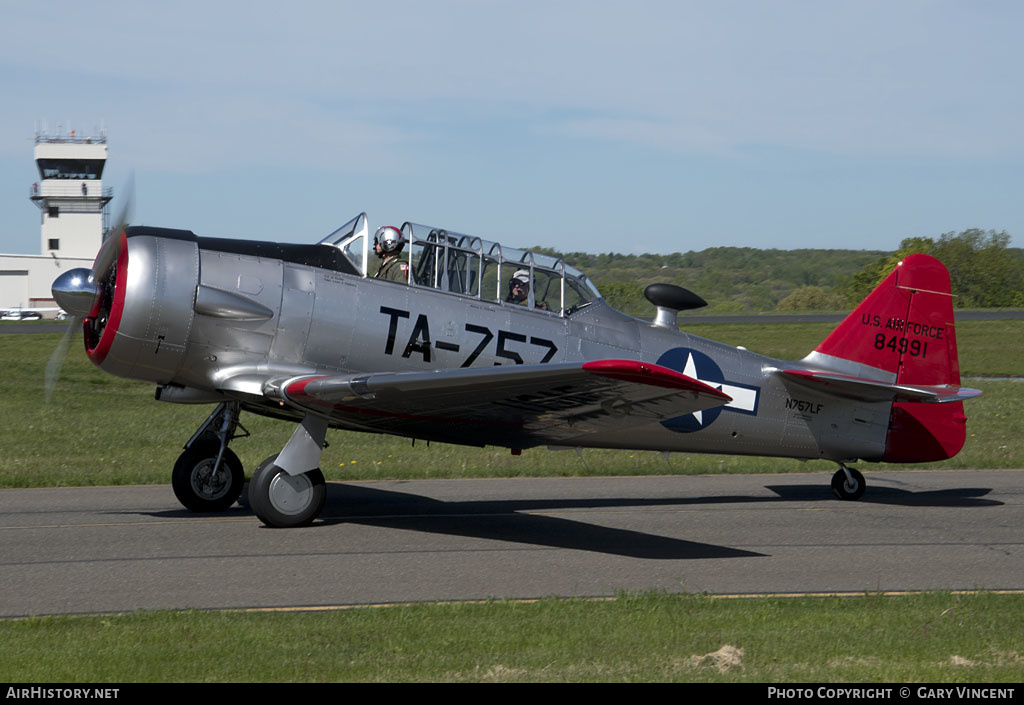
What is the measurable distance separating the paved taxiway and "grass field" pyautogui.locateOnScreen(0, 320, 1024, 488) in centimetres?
106

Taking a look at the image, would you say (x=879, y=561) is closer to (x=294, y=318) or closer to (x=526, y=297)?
(x=526, y=297)

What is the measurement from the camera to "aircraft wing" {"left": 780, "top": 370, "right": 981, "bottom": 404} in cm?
1116

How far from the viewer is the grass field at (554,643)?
5.39 metres

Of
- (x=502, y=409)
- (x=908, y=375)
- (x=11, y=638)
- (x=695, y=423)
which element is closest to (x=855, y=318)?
(x=908, y=375)

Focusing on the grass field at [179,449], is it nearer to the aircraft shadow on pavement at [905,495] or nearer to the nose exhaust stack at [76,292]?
the aircraft shadow on pavement at [905,495]

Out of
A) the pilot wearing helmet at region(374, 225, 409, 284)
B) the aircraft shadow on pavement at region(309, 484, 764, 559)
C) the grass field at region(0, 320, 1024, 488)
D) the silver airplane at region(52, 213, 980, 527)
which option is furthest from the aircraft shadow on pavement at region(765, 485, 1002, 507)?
the pilot wearing helmet at region(374, 225, 409, 284)

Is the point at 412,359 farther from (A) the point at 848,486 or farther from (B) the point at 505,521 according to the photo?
(A) the point at 848,486

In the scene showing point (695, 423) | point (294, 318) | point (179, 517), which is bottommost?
point (179, 517)

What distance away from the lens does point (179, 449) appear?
621 inches

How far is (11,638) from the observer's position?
19.5 ft

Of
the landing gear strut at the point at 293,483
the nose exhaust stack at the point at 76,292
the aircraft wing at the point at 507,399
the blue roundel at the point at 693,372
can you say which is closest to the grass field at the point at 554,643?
the aircraft wing at the point at 507,399

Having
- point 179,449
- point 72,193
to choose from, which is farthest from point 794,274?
point 179,449

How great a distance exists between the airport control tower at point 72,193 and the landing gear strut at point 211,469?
64.8 meters

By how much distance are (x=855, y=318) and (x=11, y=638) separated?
9522 millimetres
